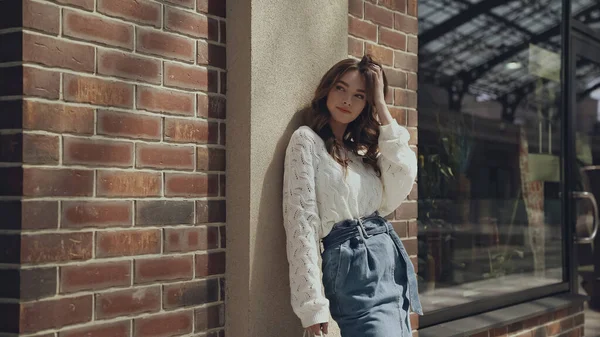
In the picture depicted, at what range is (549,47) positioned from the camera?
6.08 m

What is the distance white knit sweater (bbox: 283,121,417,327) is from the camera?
2945mm

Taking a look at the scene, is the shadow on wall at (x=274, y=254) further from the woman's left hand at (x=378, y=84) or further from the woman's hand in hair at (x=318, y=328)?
the woman's left hand at (x=378, y=84)

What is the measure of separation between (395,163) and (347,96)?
33cm

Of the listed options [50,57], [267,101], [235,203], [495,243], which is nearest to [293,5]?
[267,101]

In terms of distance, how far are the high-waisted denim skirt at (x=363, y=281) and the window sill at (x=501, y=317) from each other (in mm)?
1329

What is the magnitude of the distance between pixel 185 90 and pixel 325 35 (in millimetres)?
811

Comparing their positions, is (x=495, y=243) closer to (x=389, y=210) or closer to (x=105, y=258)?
(x=389, y=210)

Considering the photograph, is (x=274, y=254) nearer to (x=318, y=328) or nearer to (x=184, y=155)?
(x=318, y=328)

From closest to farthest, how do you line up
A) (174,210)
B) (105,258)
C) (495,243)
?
(105,258) → (174,210) → (495,243)

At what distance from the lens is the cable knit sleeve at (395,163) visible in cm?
323

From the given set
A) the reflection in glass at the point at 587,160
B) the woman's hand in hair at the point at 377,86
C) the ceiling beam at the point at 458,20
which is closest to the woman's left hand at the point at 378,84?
the woman's hand in hair at the point at 377,86

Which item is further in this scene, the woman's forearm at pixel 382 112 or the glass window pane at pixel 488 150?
the glass window pane at pixel 488 150

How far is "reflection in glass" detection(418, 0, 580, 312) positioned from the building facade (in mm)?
24

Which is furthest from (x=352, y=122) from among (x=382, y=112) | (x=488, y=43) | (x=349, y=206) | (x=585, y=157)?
(x=585, y=157)
